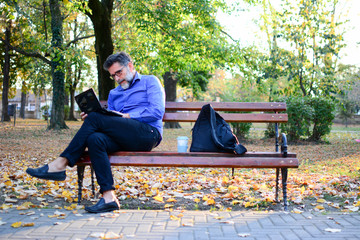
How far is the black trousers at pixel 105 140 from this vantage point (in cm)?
381

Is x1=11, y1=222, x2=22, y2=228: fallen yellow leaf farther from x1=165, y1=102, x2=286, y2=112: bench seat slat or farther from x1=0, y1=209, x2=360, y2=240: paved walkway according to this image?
x1=165, y1=102, x2=286, y2=112: bench seat slat

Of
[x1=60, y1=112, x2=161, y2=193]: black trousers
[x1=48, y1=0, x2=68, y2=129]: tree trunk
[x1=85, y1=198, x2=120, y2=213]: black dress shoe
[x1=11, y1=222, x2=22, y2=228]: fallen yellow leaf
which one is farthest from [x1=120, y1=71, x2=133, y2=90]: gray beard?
[x1=48, y1=0, x2=68, y2=129]: tree trunk

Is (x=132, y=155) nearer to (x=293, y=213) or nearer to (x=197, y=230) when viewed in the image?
(x=197, y=230)

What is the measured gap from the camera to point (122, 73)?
4469mm

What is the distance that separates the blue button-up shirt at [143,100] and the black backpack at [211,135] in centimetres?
48

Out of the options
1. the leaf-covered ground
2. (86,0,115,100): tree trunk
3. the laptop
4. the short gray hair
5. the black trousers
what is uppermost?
(86,0,115,100): tree trunk

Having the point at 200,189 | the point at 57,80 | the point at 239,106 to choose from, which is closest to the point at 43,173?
the point at 200,189

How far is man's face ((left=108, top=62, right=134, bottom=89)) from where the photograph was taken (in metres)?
4.42

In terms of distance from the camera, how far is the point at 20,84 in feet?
112

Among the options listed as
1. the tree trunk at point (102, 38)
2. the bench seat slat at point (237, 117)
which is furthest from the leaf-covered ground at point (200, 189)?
the tree trunk at point (102, 38)

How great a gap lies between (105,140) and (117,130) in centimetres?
19

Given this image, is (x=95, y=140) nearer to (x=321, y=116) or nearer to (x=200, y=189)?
(x=200, y=189)

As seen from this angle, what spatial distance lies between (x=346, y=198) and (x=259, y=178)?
5.39 ft

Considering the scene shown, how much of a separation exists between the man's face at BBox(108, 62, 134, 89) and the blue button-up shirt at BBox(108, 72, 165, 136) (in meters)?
0.06
